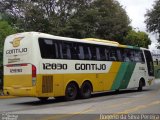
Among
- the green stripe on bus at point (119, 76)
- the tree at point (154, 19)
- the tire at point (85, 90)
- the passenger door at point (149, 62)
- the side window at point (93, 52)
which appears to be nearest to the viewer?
the tire at point (85, 90)

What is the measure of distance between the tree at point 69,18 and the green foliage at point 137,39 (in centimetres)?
648

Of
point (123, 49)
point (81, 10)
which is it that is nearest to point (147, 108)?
point (123, 49)

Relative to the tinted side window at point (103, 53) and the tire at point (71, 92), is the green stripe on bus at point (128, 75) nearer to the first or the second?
the tinted side window at point (103, 53)

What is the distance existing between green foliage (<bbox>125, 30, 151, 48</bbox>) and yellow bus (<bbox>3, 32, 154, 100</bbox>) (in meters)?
25.7

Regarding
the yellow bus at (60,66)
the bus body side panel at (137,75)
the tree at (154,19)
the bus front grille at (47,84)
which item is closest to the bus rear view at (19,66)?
the yellow bus at (60,66)

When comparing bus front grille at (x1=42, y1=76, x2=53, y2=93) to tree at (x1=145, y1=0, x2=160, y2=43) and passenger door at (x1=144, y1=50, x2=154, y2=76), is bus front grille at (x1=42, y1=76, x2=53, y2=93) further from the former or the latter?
tree at (x1=145, y1=0, x2=160, y2=43)

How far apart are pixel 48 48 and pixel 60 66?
1.20 meters

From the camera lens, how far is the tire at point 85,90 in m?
22.5

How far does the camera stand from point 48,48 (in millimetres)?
20125

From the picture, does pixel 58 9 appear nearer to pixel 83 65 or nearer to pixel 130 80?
pixel 130 80

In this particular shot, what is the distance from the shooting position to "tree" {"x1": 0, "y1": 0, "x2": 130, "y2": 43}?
39.4 m

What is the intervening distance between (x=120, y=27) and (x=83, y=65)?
83.6ft

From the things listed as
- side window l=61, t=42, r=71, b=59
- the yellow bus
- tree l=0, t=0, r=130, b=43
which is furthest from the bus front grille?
tree l=0, t=0, r=130, b=43

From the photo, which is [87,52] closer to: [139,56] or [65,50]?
[65,50]
